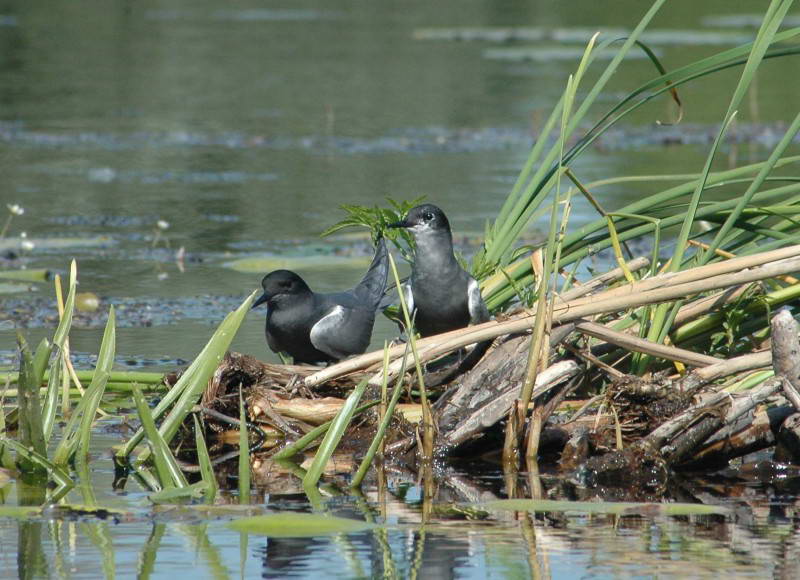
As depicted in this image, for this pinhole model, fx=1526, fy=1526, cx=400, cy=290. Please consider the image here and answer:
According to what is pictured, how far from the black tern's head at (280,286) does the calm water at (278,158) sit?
0.73 metres

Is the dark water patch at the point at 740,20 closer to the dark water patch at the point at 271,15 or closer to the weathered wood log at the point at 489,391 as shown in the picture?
the dark water patch at the point at 271,15

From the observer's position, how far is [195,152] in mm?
14836

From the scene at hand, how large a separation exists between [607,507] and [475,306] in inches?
64.4

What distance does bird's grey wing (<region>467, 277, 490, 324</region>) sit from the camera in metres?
5.81

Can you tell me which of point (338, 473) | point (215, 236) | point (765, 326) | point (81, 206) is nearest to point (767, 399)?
point (765, 326)

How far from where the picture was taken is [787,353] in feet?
15.8

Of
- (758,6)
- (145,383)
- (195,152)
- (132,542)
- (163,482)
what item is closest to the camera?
(132,542)

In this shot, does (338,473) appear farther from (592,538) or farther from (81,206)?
(81,206)

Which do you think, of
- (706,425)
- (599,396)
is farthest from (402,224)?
(706,425)

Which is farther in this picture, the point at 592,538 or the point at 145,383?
the point at 145,383

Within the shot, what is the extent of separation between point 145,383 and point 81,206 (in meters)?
6.29

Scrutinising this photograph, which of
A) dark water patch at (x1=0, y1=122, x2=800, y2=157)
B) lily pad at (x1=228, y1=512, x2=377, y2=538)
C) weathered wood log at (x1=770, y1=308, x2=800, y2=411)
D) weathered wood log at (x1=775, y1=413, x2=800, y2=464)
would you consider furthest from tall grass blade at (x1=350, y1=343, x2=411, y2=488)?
dark water patch at (x1=0, y1=122, x2=800, y2=157)

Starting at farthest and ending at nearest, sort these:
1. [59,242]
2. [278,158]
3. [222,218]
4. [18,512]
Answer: [278,158] → [222,218] → [59,242] → [18,512]

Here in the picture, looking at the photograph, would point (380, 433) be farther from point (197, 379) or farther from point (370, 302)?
point (370, 302)
